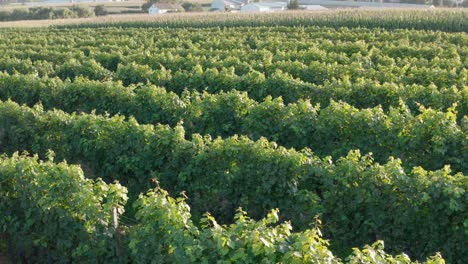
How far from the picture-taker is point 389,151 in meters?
10.4

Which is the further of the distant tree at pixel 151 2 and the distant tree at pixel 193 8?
the distant tree at pixel 151 2

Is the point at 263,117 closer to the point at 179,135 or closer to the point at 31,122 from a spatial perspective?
the point at 179,135

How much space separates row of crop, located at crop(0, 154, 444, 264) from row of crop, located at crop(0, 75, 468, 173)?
2.63 m

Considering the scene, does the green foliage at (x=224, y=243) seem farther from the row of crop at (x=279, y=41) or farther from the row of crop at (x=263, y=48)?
the row of crop at (x=279, y=41)

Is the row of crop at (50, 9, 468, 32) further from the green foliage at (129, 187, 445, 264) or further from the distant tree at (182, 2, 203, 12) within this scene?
the distant tree at (182, 2, 203, 12)

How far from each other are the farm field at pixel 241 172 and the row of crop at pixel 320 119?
1.1 inches

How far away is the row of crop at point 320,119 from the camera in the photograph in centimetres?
998

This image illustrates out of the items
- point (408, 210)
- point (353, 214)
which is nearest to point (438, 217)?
point (408, 210)

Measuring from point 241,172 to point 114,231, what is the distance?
236 cm

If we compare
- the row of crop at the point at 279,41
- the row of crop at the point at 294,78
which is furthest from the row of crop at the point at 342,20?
the row of crop at the point at 294,78

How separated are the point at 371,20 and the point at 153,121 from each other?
2426 cm

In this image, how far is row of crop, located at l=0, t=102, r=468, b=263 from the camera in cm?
819

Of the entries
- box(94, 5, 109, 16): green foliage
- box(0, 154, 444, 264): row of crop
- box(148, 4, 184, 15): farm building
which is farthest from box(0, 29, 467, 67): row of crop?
box(94, 5, 109, 16): green foliage

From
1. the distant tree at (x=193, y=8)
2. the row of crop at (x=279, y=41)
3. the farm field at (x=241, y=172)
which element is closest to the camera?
the farm field at (x=241, y=172)
